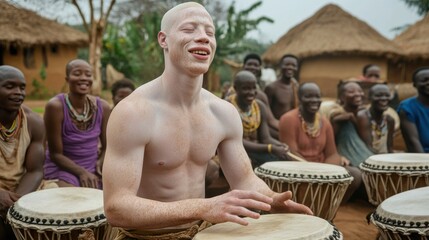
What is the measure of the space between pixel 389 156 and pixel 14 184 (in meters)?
3.18

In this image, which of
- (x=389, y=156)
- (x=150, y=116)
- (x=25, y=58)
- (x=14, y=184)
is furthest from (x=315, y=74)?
(x=150, y=116)

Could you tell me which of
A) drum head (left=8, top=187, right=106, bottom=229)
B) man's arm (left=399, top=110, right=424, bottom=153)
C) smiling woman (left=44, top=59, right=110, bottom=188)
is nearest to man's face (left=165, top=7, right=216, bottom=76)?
drum head (left=8, top=187, right=106, bottom=229)

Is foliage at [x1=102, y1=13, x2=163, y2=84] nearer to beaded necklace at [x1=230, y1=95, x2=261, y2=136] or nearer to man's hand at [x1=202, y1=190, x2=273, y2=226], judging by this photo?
beaded necklace at [x1=230, y1=95, x2=261, y2=136]

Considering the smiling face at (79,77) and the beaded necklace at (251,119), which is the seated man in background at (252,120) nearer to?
the beaded necklace at (251,119)

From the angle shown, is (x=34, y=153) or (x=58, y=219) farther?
(x=34, y=153)

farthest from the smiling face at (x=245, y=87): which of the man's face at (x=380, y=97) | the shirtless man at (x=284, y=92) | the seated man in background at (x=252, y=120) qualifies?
the man's face at (x=380, y=97)

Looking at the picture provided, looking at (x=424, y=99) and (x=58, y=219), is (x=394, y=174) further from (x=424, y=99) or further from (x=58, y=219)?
(x=58, y=219)

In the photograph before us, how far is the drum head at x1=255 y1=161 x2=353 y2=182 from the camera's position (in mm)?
3787

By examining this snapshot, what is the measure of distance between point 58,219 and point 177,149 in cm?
103

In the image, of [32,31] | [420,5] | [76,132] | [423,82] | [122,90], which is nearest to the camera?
[76,132]

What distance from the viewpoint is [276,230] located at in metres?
1.97

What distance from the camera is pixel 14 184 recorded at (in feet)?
12.1

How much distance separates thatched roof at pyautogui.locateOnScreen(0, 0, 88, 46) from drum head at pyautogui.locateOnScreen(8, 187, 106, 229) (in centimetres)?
1563

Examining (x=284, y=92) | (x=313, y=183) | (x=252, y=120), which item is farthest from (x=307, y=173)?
(x=284, y=92)
